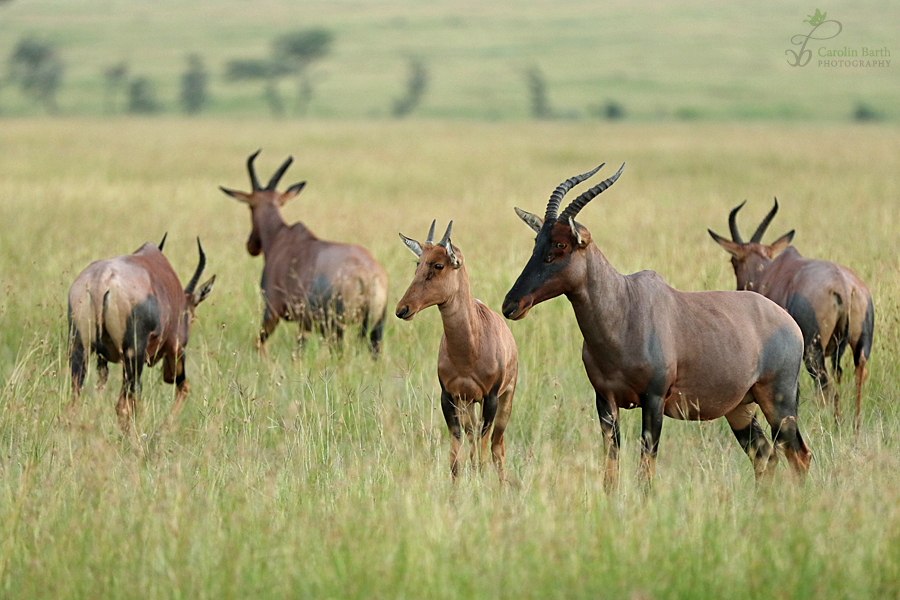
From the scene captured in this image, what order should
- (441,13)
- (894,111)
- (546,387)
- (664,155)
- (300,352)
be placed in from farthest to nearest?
1. (441,13)
2. (894,111)
3. (664,155)
4. (300,352)
5. (546,387)

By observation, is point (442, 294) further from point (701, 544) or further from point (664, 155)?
point (664, 155)

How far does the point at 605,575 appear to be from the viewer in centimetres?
400

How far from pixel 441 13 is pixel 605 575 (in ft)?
444

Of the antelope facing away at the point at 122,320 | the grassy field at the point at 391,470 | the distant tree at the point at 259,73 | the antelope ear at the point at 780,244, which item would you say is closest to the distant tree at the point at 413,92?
the distant tree at the point at 259,73

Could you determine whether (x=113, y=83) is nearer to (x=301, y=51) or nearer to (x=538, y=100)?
(x=301, y=51)

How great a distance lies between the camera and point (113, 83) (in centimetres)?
A: 8331

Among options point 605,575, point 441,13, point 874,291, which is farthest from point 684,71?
point 605,575

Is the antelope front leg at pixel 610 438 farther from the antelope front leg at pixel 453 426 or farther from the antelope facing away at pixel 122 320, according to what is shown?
the antelope facing away at pixel 122 320

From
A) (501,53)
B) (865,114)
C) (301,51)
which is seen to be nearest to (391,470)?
(865,114)

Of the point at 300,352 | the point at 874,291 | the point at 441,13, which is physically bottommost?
the point at 300,352

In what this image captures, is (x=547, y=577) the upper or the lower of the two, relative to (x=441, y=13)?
lower

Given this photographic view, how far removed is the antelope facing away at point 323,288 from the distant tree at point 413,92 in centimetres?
6438

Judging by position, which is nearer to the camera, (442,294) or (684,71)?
(442,294)

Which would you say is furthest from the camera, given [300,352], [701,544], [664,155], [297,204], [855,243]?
[664,155]
